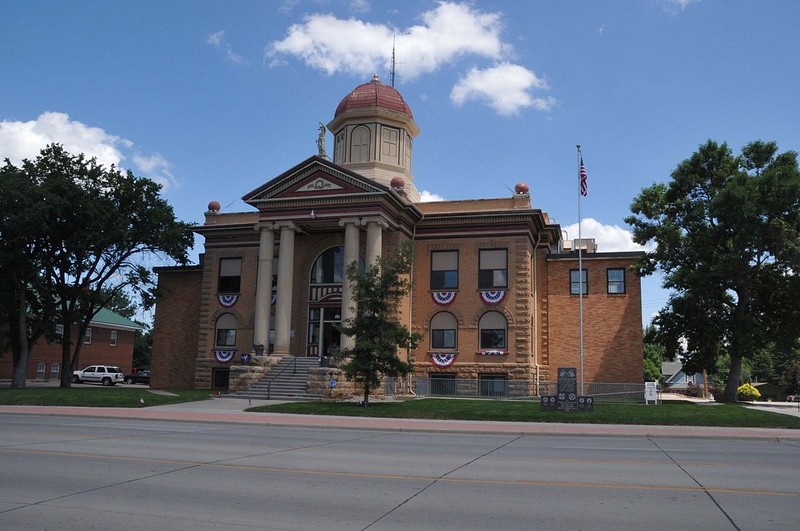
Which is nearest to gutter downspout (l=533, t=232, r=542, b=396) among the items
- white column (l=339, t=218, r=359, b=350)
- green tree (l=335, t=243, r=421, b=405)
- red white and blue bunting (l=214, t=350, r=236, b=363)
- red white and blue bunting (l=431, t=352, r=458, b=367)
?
red white and blue bunting (l=431, t=352, r=458, b=367)

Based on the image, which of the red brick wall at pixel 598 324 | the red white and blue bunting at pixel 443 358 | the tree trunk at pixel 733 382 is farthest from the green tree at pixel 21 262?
the tree trunk at pixel 733 382

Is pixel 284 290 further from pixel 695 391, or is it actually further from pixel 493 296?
pixel 695 391

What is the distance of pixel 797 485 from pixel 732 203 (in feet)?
81.6

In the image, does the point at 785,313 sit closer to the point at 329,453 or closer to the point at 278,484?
the point at 329,453

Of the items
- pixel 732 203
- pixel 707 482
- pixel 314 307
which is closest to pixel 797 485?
pixel 707 482

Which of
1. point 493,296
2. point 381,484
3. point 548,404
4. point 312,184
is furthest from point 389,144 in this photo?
point 381,484

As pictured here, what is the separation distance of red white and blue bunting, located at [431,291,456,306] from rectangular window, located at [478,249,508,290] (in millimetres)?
1657

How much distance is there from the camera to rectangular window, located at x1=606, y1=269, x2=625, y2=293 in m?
40.0

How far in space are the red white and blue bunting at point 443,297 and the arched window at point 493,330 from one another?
6.81ft

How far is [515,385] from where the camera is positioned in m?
36.9

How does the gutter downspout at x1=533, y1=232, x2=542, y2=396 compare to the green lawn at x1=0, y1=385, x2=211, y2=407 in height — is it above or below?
above

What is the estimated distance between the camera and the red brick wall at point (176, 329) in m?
44.8

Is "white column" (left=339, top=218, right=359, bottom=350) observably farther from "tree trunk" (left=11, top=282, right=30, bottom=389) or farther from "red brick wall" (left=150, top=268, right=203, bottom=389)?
"tree trunk" (left=11, top=282, right=30, bottom=389)

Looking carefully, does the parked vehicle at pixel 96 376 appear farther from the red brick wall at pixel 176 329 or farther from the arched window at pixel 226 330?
the arched window at pixel 226 330
